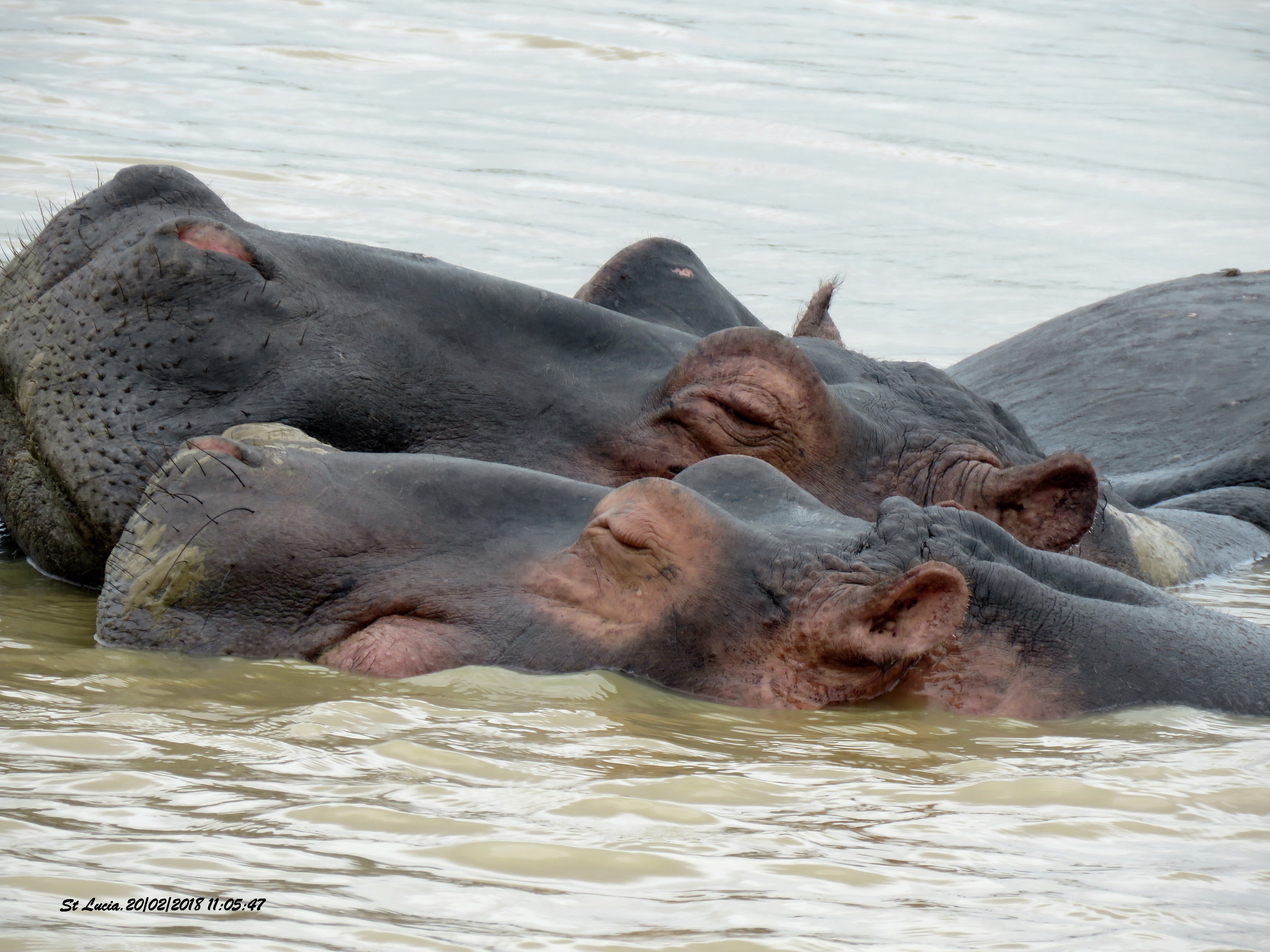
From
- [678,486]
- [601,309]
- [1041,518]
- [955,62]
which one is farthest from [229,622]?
[955,62]

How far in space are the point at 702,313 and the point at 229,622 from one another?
2322 millimetres

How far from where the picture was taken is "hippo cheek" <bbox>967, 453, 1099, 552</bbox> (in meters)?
4.95

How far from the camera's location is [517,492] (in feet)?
13.8

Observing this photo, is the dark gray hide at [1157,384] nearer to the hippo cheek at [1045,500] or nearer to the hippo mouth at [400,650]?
the hippo cheek at [1045,500]

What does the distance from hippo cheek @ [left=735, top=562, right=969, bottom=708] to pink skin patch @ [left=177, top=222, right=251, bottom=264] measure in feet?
5.50

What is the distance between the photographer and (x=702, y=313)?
5.82 m

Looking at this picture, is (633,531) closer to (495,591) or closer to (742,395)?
(495,591)

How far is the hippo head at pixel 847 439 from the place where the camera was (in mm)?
4812

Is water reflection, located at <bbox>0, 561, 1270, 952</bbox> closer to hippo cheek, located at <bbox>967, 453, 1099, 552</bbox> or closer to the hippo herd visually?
the hippo herd

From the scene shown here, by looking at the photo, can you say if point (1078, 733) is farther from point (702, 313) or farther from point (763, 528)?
point (702, 313)

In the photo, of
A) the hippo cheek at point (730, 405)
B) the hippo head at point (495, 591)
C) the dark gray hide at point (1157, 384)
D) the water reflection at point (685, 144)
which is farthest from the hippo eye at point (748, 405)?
the water reflection at point (685, 144)

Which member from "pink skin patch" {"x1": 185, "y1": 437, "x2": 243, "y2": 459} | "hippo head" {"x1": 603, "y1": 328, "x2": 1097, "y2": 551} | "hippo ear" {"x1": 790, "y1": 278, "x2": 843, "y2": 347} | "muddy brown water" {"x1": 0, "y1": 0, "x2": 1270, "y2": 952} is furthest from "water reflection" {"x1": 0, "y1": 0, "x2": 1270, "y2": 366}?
"pink skin patch" {"x1": 185, "y1": 437, "x2": 243, "y2": 459}

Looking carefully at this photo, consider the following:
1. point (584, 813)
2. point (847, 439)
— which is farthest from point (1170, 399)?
point (584, 813)

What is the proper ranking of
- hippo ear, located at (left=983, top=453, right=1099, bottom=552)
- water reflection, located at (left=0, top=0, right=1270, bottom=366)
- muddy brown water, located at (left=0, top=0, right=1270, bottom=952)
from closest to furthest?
muddy brown water, located at (left=0, top=0, right=1270, bottom=952), hippo ear, located at (left=983, top=453, right=1099, bottom=552), water reflection, located at (left=0, top=0, right=1270, bottom=366)
